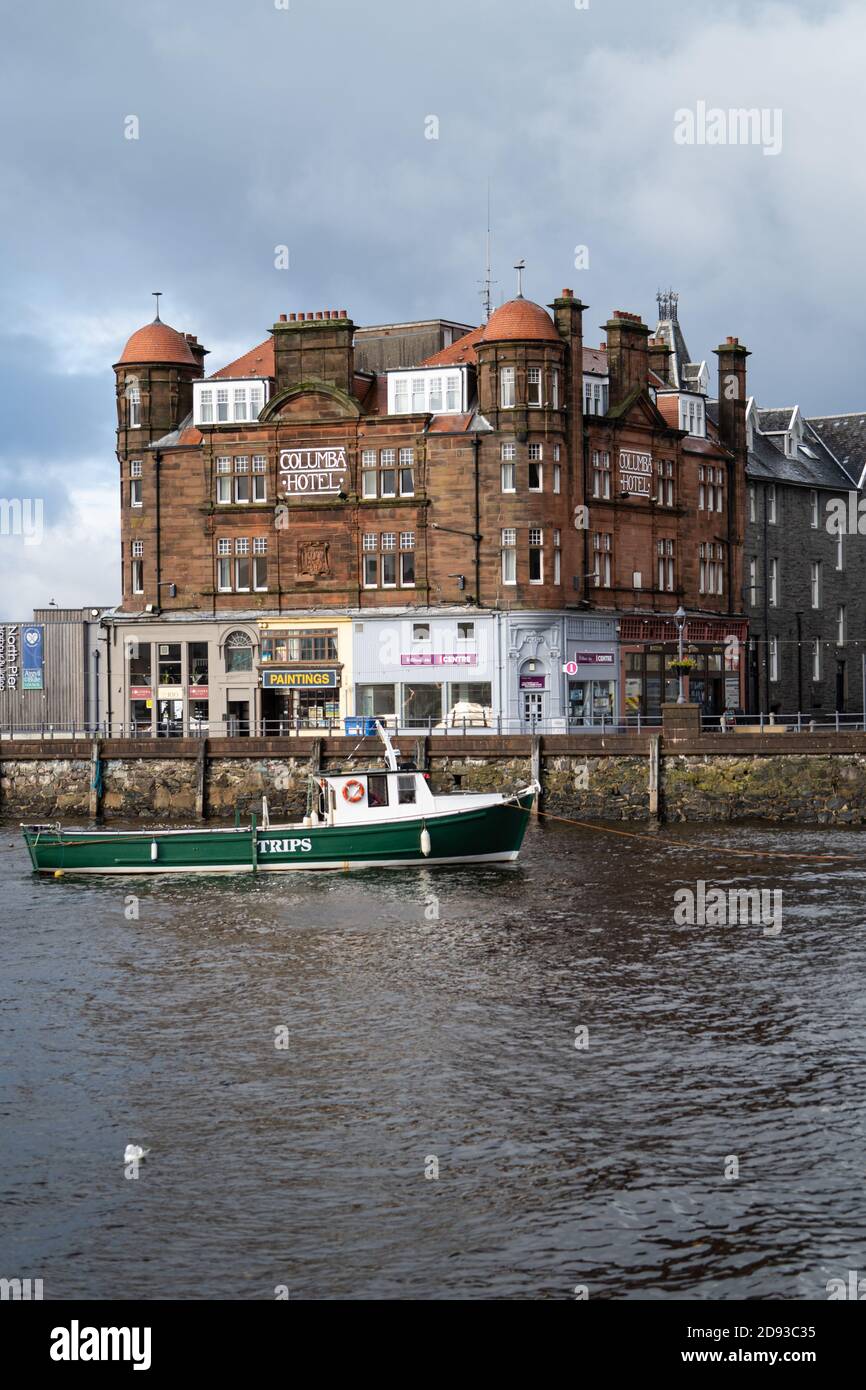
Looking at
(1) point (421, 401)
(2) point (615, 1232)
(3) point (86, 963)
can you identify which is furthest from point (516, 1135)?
(1) point (421, 401)

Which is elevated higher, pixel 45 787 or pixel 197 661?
pixel 197 661

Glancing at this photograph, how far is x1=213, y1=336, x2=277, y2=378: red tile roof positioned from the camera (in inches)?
3265

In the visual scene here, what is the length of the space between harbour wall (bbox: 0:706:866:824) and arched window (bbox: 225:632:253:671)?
9.36 meters

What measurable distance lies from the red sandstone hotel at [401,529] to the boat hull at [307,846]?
21.4 m

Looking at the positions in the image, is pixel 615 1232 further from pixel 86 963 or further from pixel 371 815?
pixel 371 815

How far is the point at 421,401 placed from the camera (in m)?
79.1

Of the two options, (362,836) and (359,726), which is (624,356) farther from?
(362,836)

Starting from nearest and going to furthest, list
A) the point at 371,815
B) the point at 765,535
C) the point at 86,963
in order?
the point at 86,963
the point at 371,815
the point at 765,535

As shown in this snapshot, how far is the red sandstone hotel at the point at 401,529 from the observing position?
7706 centimetres

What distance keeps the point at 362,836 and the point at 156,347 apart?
38.9 m

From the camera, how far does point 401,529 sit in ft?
257

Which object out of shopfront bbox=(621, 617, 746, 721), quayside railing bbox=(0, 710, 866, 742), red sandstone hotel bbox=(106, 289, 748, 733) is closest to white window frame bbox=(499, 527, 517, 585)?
red sandstone hotel bbox=(106, 289, 748, 733)

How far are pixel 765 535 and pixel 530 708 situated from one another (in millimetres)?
23041

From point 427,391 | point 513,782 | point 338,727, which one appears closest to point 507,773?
point 513,782
